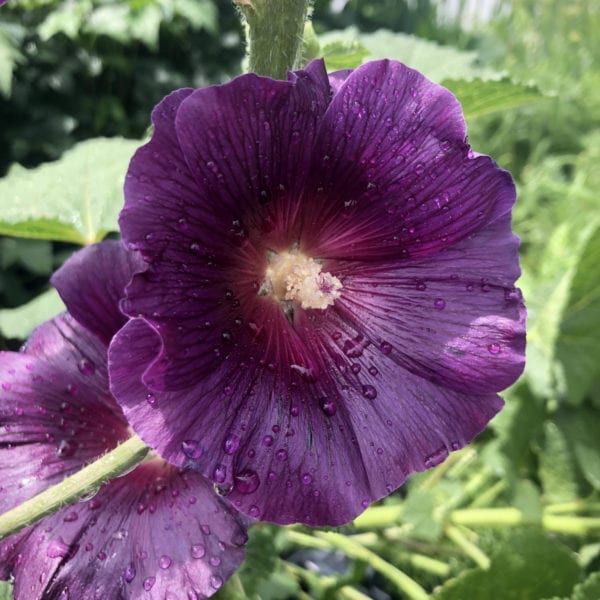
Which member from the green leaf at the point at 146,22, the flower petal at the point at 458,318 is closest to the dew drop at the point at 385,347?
the flower petal at the point at 458,318

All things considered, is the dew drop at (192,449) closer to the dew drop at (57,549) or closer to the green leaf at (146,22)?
the dew drop at (57,549)

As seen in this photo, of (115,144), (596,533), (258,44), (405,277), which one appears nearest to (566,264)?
(596,533)

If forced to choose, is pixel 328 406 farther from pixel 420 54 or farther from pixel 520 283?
pixel 520 283

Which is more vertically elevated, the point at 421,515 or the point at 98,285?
the point at 98,285

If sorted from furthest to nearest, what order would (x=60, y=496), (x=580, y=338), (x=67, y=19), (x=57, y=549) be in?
(x=67, y=19), (x=580, y=338), (x=57, y=549), (x=60, y=496)

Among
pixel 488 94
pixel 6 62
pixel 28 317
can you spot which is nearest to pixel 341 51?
pixel 488 94

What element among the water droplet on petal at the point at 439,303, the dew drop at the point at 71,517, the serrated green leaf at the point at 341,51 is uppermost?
the serrated green leaf at the point at 341,51
